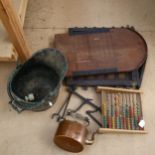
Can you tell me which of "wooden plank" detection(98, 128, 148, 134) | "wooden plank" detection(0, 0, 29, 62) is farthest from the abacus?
"wooden plank" detection(0, 0, 29, 62)

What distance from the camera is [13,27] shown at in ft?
4.67

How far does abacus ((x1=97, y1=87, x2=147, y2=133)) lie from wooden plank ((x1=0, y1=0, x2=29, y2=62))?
560mm

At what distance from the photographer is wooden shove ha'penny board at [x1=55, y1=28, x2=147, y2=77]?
1.71 m

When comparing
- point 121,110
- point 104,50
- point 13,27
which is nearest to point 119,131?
point 121,110

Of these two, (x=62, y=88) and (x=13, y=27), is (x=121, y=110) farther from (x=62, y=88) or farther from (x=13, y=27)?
(x=13, y=27)

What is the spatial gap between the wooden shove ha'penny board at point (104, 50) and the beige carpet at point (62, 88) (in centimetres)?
10

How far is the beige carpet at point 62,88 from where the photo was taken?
153 centimetres

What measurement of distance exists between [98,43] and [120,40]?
0.16 meters

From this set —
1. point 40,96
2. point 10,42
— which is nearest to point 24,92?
point 40,96

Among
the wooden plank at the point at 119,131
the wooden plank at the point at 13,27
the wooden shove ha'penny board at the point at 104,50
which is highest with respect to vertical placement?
the wooden plank at the point at 13,27

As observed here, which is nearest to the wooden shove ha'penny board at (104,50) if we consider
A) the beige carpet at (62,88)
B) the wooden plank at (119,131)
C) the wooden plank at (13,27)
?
the beige carpet at (62,88)

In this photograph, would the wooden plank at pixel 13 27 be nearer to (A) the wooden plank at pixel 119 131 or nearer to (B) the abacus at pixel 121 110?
(B) the abacus at pixel 121 110

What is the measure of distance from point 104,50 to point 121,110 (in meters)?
0.45

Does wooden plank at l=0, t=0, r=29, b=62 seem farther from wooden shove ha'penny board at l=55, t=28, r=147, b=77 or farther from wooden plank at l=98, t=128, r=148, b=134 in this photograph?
wooden plank at l=98, t=128, r=148, b=134
